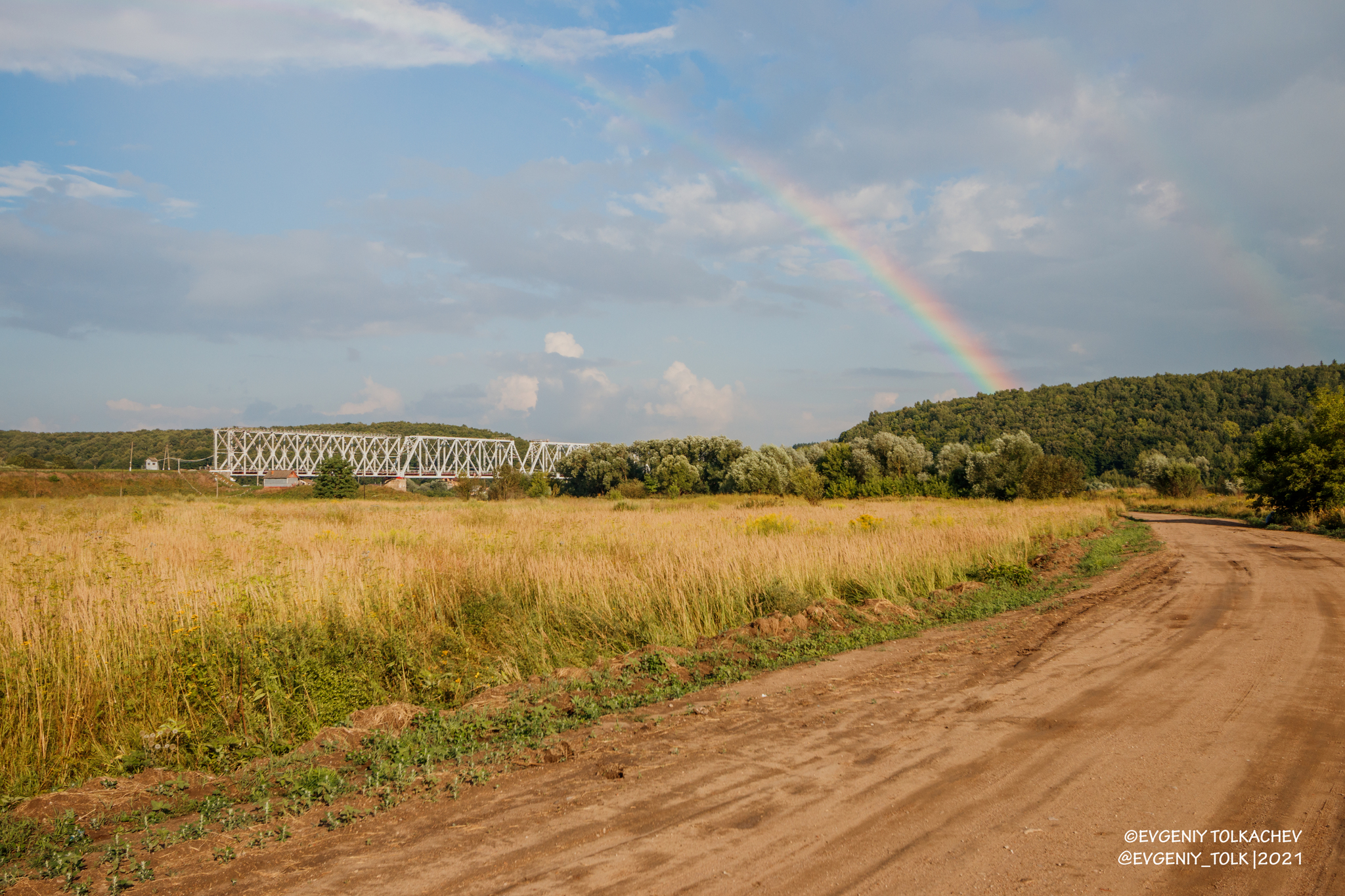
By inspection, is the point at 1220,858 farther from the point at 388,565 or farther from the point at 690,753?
the point at 388,565

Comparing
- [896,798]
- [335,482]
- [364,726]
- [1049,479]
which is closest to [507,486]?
[335,482]

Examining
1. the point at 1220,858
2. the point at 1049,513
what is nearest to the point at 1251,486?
the point at 1049,513

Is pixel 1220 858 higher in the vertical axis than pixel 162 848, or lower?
higher

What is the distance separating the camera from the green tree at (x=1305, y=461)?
30.3 meters

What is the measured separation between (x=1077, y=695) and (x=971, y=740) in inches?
80.9

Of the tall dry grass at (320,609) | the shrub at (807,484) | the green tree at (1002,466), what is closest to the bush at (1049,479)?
the green tree at (1002,466)

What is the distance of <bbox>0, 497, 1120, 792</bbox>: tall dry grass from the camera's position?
662cm

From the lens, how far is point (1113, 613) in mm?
11719

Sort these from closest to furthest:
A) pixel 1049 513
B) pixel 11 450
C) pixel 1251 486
Answer: 1. pixel 1049 513
2. pixel 1251 486
3. pixel 11 450

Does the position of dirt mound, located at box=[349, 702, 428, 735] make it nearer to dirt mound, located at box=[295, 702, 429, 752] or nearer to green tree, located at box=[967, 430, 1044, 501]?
dirt mound, located at box=[295, 702, 429, 752]

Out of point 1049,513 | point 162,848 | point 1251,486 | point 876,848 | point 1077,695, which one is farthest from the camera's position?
point 1251,486

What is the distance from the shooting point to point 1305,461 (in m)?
30.8

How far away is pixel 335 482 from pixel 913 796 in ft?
252

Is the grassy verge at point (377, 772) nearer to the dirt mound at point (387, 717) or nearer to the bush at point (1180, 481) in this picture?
the dirt mound at point (387, 717)
